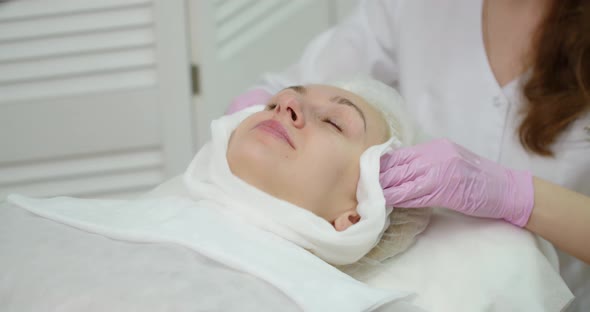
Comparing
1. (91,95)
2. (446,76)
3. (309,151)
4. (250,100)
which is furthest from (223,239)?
(91,95)

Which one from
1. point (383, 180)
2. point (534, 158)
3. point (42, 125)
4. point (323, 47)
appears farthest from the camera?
point (42, 125)

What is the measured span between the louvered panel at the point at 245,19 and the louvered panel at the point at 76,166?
36cm

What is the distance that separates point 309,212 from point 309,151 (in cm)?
10

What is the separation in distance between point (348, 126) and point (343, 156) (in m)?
0.06

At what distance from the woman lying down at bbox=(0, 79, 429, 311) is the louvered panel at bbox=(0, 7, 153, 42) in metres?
0.76

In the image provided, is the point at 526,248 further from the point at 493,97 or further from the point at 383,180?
the point at 493,97

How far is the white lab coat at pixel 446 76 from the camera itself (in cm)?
124

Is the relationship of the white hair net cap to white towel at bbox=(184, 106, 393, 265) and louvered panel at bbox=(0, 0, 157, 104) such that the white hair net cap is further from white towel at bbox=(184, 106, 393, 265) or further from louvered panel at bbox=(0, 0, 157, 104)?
louvered panel at bbox=(0, 0, 157, 104)

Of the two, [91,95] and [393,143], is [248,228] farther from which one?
[91,95]

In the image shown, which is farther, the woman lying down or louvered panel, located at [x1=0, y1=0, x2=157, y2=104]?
louvered panel, located at [x1=0, y1=0, x2=157, y2=104]

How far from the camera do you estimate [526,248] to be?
1.04 meters

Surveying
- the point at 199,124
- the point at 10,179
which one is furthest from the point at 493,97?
the point at 10,179

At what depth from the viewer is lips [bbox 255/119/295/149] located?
1.03 m

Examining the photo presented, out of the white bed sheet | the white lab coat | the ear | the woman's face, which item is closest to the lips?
the woman's face
